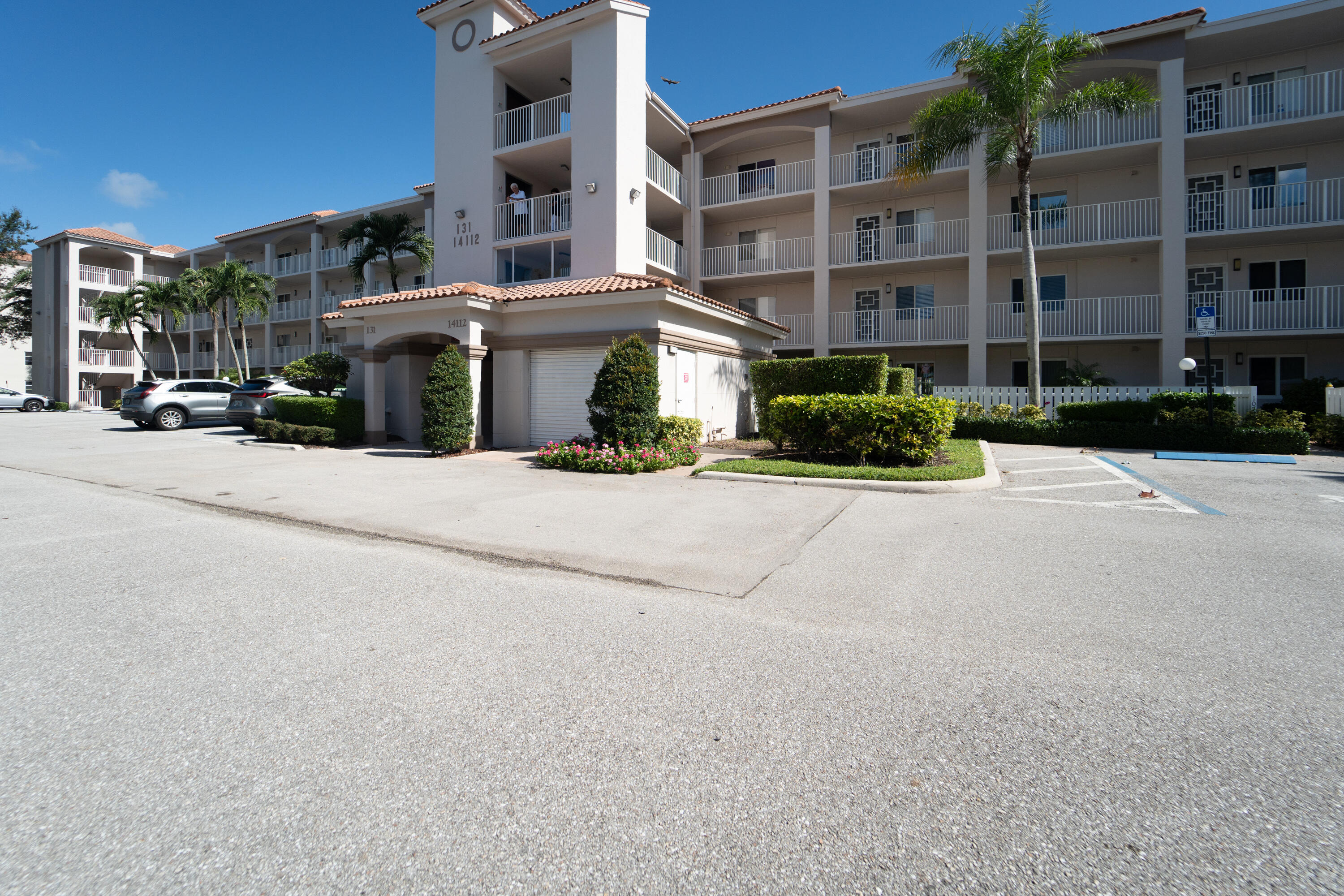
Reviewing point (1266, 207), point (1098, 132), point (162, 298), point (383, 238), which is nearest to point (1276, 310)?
point (1266, 207)

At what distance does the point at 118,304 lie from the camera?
3478 centimetres

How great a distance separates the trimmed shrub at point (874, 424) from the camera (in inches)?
422

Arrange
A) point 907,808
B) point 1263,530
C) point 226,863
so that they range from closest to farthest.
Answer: point 226,863, point 907,808, point 1263,530

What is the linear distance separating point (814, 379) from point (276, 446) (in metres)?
13.1

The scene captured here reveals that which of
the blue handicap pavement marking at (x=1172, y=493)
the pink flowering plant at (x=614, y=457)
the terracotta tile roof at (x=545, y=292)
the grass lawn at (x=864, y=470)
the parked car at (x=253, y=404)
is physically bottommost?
the blue handicap pavement marking at (x=1172, y=493)

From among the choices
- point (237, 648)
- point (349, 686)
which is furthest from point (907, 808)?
point (237, 648)

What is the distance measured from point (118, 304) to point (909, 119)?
40937 millimetres

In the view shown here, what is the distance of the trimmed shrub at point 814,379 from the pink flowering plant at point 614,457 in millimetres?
2202

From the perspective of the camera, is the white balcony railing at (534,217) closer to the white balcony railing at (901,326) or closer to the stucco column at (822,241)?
the stucco column at (822,241)

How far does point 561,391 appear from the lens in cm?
1497

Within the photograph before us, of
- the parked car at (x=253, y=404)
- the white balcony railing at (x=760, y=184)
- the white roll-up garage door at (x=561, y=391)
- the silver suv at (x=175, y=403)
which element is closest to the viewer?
the white roll-up garage door at (x=561, y=391)

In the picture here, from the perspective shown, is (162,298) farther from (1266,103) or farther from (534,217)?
(1266,103)

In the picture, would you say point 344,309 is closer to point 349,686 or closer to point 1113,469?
point 349,686

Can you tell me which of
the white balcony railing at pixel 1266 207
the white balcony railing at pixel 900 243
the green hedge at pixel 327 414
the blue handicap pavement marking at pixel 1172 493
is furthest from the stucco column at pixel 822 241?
the green hedge at pixel 327 414
